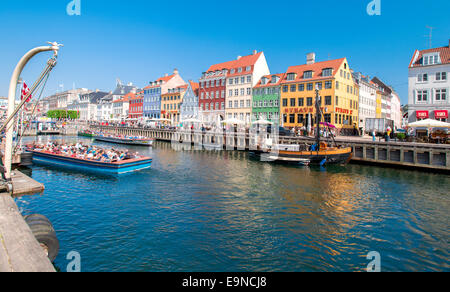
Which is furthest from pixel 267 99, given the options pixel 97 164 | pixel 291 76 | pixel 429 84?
pixel 97 164

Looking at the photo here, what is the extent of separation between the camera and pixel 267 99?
61094mm

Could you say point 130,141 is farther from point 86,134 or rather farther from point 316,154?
point 316,154

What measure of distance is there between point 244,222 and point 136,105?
97378 millimetres

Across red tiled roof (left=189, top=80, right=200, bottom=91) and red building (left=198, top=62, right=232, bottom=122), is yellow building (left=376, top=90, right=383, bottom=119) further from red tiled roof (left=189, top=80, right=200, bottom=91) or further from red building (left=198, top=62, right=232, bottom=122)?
red tiled roof (left=189, top=80, right=200, bottom=91)

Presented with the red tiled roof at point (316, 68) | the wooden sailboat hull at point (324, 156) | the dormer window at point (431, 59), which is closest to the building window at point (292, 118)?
the red tiled roof at point (316, 68)

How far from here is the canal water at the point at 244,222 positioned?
31.3 feet

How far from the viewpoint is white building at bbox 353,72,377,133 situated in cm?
5968

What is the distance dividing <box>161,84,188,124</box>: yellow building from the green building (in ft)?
87.3

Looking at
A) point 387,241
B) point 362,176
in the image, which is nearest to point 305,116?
point 362,176

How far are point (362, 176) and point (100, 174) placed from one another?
23031 mm

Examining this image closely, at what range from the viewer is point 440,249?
34.7 ft

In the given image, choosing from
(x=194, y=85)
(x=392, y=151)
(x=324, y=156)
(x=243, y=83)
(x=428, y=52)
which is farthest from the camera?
(x=194, y=85)

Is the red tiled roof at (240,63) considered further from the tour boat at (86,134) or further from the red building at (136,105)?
the tour boat at (86,134)

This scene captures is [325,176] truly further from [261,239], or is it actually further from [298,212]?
[261,239]
